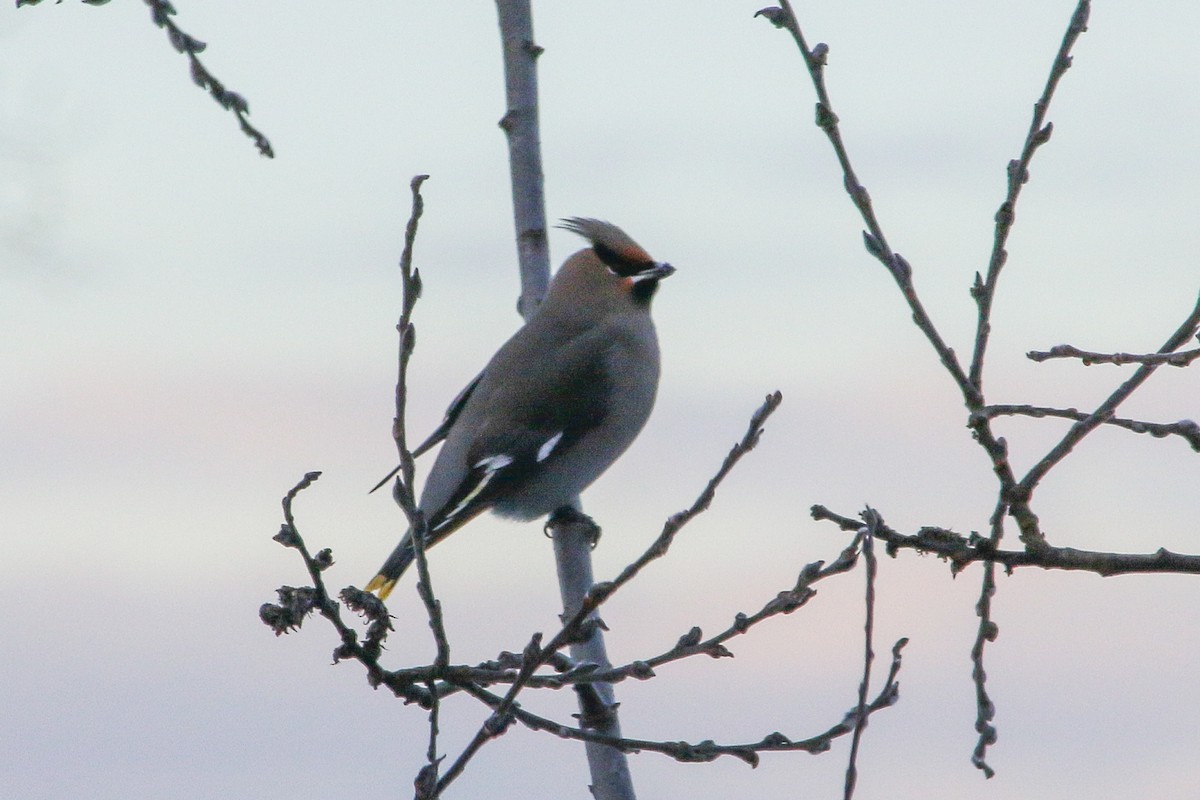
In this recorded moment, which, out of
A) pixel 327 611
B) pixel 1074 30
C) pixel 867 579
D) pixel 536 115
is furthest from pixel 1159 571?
pixel 536 115

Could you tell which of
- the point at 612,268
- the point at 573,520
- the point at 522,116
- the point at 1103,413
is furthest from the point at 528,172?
the point at 612,268

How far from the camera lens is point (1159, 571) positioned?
180cm

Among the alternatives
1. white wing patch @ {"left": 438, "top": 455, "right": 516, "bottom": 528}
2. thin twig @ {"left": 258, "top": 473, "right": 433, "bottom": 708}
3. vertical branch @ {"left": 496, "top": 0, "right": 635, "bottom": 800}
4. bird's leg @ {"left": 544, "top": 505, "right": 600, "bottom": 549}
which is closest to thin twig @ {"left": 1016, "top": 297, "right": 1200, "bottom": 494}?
thin twig @ {"left": 258, "top": 473, "right": 433, "bottom": 708}

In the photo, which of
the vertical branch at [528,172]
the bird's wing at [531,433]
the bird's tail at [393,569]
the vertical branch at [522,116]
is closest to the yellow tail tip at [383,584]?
the bird's tail at [393,569]

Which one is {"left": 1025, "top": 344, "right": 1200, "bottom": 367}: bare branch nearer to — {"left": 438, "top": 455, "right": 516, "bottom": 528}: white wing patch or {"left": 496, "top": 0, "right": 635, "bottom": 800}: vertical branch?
{"left": 496, "top": 0, "right": 635, "bottom": 800}: vertical branch

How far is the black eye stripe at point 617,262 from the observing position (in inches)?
211

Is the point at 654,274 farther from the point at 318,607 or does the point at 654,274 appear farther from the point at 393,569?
the point at 318,607

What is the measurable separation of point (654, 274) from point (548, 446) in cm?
89

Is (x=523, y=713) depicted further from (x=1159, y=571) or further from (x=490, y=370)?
(x=490, y=370)

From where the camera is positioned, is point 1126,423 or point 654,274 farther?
point 654,274

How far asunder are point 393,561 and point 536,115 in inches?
59.4

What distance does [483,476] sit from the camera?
4.66 meters

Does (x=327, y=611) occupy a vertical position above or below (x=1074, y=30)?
below

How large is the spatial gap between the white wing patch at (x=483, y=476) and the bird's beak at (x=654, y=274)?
3.14 ft
